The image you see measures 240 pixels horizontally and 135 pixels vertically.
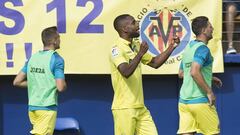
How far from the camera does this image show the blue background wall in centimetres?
778

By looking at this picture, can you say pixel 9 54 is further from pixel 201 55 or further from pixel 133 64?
pixel 201 55

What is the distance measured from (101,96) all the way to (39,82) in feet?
5.32

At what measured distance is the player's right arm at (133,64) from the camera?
5.91 meters

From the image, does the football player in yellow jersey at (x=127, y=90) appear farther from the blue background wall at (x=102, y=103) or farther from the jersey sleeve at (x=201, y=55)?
the blue background wall at (x=102, y=103)

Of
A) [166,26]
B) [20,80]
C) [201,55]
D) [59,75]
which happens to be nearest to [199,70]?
[201,55]

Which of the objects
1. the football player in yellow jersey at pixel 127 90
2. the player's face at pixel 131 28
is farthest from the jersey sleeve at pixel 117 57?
the player's face at pixel 131 28

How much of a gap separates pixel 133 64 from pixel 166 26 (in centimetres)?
194

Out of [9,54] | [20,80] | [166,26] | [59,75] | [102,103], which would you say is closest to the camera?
[59,75]

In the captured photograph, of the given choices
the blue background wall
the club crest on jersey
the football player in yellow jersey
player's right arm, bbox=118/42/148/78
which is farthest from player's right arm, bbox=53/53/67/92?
the club crest on jersey

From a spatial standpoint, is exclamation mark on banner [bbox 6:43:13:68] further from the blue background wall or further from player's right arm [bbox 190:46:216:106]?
player's right arm [bbox 190:46:216:106]

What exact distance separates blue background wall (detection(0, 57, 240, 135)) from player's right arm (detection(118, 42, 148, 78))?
6.06ft

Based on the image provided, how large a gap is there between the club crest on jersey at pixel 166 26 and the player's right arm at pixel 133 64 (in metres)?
1.80

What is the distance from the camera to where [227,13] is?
8102 mm

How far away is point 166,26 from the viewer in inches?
305
